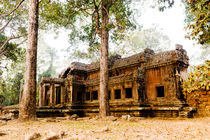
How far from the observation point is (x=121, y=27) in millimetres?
11984

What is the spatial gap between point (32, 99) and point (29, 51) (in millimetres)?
2584

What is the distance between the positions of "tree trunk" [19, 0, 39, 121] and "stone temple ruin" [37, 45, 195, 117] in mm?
7939

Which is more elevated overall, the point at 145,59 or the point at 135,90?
the point at 145,59

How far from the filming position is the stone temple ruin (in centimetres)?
1352

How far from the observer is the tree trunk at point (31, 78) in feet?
27.5

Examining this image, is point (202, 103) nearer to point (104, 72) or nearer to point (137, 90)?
point (137, 90)

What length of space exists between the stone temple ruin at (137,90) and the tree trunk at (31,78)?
7939 mm

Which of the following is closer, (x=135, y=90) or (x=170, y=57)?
(x=170, y=57)

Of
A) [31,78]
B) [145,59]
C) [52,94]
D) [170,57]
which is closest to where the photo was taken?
[31,78]

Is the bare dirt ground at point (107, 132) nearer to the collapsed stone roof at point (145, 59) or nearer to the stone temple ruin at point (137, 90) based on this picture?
the stone temple ruin at point (137, 90)

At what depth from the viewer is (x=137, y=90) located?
1428 centimetres

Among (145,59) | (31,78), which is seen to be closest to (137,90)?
(145,59)

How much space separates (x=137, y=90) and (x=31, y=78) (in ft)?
28.1

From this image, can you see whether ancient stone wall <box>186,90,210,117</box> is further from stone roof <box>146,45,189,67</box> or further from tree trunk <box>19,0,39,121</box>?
tree trunk <box>19,0,39,121</box>
